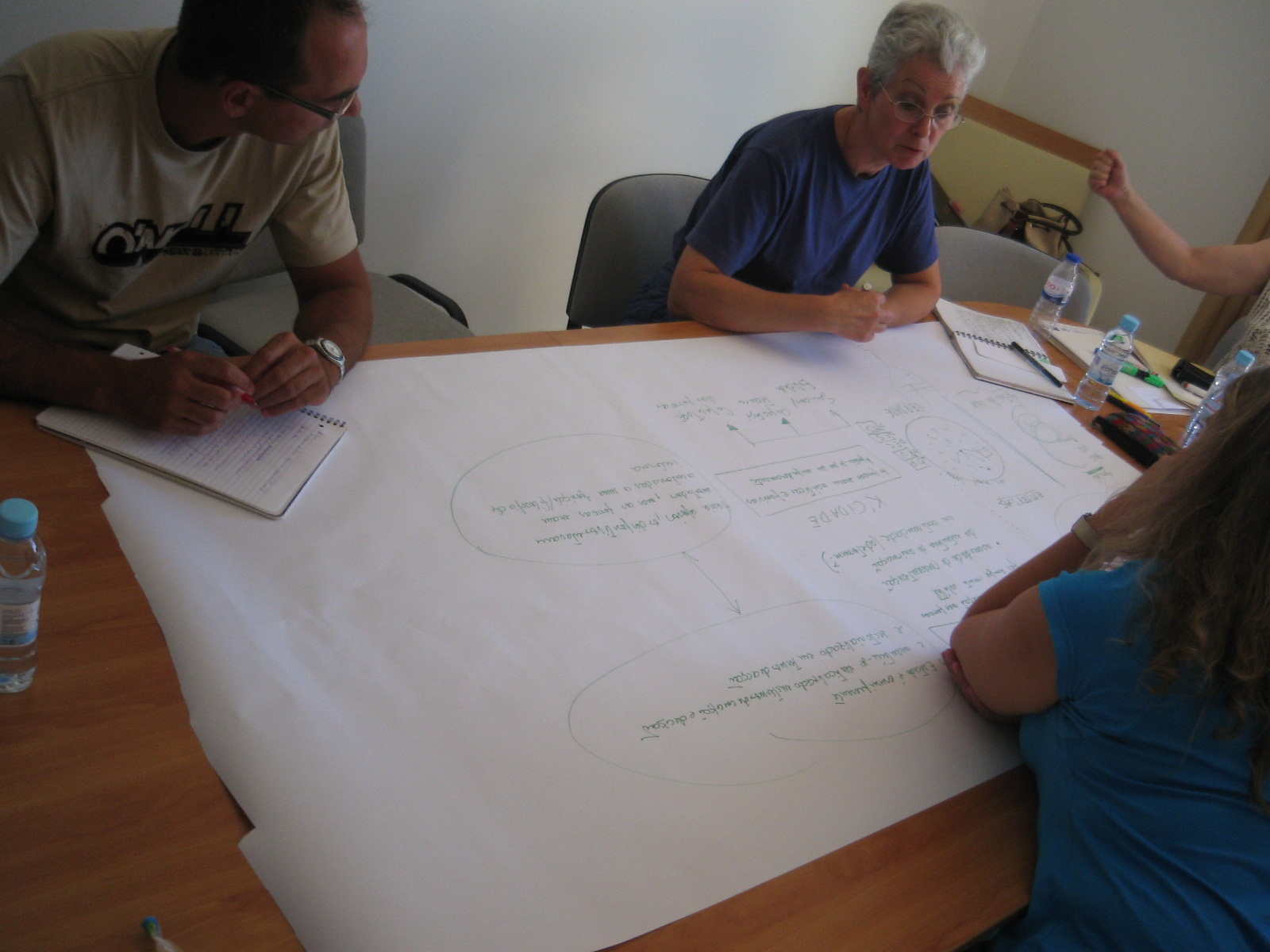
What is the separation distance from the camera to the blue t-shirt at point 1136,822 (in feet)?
2.78

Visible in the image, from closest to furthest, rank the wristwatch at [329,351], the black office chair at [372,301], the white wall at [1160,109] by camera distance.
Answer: the wristwatch at [329,351] < the black office chair at [372,301] < the white wall at [1160,109]

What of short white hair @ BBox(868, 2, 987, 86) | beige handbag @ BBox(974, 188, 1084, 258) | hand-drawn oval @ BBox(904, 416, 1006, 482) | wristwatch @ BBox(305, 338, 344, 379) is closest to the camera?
wristwatch @ BBox(305, 338, 344, 379)

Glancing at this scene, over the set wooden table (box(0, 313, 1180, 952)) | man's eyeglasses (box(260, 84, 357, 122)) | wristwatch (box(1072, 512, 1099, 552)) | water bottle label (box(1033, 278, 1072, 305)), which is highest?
man's eyeglasses (box(260, 84, 357, 122))

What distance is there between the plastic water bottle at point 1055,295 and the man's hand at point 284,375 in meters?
1.77

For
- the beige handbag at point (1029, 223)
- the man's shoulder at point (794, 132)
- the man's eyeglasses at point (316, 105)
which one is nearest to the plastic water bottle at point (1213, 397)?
the man's shoulder at point (794, 132)

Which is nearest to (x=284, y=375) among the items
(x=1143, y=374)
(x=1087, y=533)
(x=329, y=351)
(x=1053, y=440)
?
(x=329, y=351)

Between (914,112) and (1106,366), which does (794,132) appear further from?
(1106,366)

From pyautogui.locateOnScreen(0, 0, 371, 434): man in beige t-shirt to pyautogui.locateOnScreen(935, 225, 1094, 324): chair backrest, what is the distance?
1.79 m

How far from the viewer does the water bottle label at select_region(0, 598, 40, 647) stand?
72 centimetres

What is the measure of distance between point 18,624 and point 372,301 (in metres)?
1.17

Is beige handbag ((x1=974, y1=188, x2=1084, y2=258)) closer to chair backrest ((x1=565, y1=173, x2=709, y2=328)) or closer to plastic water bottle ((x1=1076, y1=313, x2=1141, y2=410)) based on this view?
plastic water bottle ((x1=1076, y1=313, x2=1141, y2=410))

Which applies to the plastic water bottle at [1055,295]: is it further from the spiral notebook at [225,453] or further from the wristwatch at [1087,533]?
the spiral notebook at [225,453]

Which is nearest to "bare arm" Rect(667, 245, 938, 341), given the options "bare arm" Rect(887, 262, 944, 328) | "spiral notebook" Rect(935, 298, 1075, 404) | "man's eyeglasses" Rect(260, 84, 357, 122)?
"bare arm" Rect(887, 262, 944, 328)

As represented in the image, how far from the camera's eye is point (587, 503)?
1136mm
